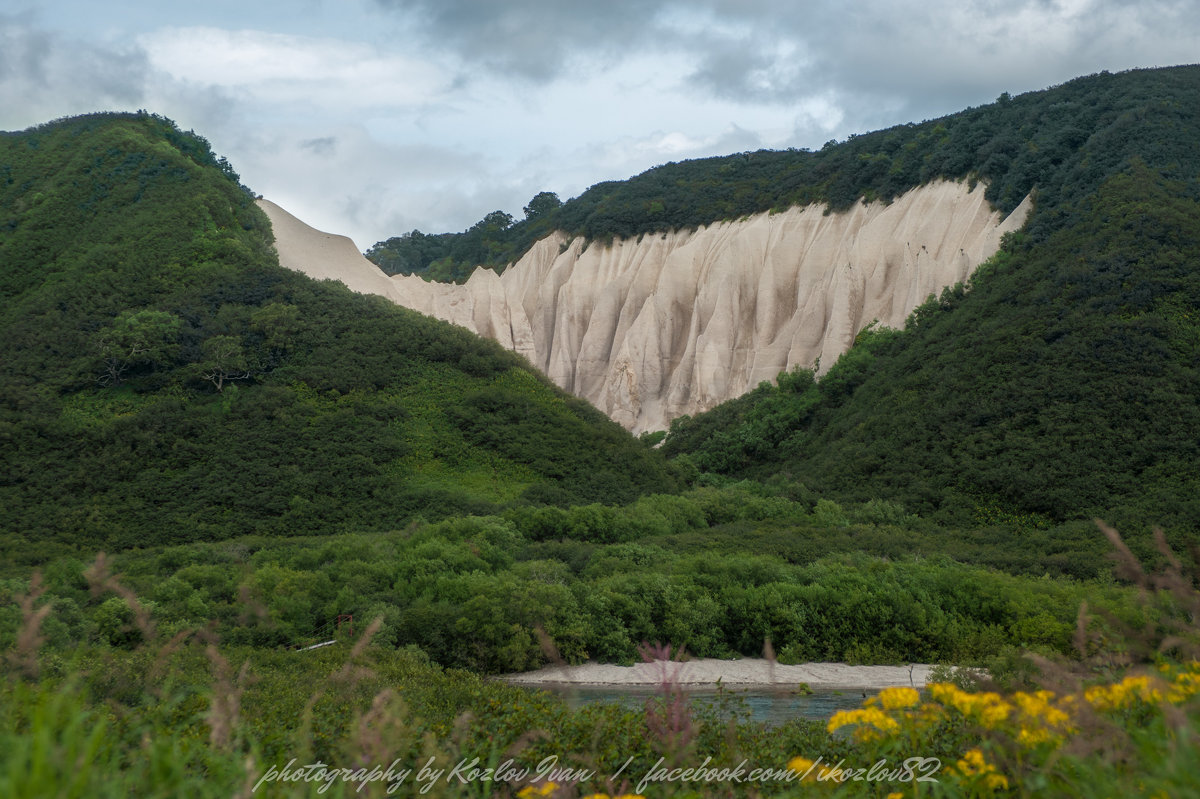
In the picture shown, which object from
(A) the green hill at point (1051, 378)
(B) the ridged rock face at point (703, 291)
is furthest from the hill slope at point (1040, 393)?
(B) the ridged rock face at point (703, 291)

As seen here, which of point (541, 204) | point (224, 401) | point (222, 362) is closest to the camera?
point (224, 401)

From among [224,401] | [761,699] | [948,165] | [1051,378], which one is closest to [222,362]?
[224,401]

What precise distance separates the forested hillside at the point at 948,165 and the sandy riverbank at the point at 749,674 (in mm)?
28903

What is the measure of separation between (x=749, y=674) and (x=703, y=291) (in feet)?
126

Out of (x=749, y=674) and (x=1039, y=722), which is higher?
(x=1039, y=722)

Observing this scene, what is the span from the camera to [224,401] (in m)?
37.7

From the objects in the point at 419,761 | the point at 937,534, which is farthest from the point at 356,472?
the point at 419,761

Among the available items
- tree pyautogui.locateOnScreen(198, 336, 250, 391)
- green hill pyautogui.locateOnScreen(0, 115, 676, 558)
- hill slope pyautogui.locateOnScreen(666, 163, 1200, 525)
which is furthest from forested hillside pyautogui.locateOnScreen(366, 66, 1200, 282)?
tree pyautogui.locateOnScreen(198, 336, 250, 391)

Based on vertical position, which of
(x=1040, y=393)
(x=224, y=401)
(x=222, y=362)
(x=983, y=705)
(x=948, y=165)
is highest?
(x=948, y=165)

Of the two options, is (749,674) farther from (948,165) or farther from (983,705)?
(948,165)

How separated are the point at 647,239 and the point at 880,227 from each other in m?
16.0

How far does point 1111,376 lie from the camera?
3375cm

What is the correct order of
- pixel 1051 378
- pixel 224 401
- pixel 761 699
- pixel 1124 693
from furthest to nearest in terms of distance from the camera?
pixel 224 401
pixel 1051 378
pixel 761 699
pixel 1124 693

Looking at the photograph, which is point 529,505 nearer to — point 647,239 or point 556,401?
point 556,401
